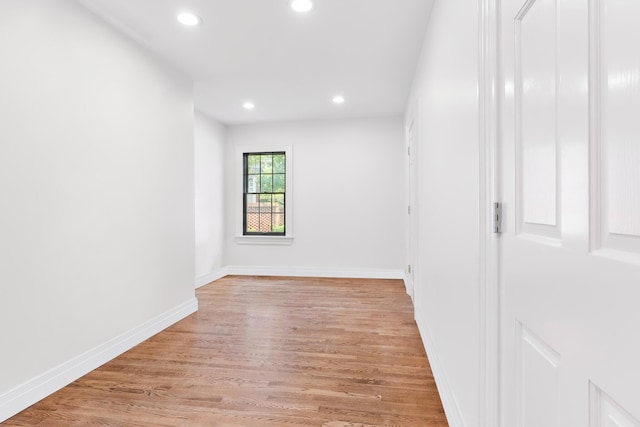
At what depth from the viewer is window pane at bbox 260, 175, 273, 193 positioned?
570 centimetres

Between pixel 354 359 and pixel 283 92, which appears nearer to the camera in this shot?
pixel 354 359

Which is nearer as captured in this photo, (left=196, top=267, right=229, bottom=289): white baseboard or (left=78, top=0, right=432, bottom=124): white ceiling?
(left=78, top=0, right=432, bottom=124): white ceiling

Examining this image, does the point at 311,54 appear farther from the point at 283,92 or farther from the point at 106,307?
the point at 106,307

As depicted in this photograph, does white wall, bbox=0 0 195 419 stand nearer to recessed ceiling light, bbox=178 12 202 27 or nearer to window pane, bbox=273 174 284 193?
recessed ceiling light, bbox=178 12 202 27

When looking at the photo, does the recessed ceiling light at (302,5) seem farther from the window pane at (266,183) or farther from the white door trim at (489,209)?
the window pane at (266,183)

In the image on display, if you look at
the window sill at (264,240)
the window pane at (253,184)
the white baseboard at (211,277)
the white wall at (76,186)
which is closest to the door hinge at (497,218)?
the white wall at (76,186)

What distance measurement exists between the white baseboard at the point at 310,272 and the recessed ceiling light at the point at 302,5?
12.7 feet

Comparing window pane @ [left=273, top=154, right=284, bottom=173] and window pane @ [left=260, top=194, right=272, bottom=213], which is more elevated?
window pane @ [left=273, top=154, right=284, bottom=173]

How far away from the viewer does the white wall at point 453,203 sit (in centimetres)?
133

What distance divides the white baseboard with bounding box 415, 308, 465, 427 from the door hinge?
37.5 inches

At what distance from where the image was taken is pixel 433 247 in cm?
235

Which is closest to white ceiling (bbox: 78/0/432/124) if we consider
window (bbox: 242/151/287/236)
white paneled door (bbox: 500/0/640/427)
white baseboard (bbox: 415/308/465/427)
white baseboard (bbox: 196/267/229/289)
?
window (bbox: 242/151/287/236)

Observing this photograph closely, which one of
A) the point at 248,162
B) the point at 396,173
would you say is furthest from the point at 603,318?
the point at 248,162

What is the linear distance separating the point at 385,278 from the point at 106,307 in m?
3.81
